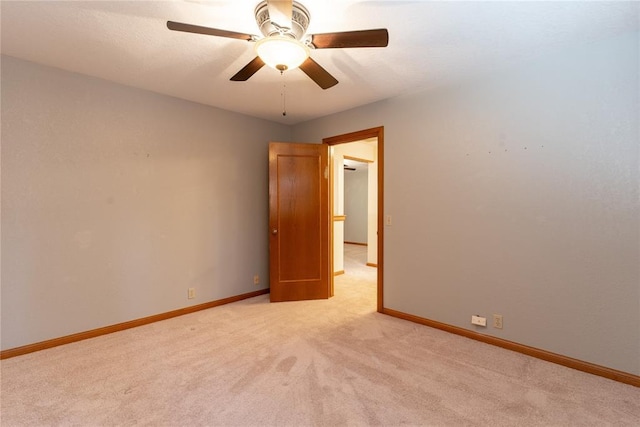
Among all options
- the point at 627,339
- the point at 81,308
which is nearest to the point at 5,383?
the point at 81,308

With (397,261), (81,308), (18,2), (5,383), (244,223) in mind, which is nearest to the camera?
(18,2)

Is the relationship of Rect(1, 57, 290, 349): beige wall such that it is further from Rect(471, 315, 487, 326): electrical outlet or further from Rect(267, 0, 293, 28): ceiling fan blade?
Rect(471, 315, 487, 326): electrical outlet

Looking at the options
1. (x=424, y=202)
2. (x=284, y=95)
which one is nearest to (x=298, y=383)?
(x=424, y=202)

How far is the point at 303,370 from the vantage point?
2.24 meters

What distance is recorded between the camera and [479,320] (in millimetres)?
2750

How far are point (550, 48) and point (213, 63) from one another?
8.72 ft

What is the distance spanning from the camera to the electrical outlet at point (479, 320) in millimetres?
2725

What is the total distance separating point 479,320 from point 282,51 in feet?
8.90

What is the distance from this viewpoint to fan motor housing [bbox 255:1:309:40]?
168cm

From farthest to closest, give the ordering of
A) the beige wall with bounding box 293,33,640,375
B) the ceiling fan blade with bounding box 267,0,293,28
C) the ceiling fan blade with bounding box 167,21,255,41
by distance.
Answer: the beige wall with bounding box 293,33,640,375 < the ceiling fan blade with bounding box 167,21,255,41 < the ceiling fan blade with bounding box 267,0,293,28

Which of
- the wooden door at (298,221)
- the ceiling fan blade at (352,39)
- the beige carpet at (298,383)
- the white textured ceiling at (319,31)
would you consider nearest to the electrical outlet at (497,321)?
the beige carpet at (298,383)

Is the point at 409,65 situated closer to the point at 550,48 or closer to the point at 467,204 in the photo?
the point at 550,48

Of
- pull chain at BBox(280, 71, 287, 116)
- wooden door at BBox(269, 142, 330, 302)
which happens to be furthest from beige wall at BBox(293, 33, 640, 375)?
pull chain at BBox(280, 71, 287, 116)

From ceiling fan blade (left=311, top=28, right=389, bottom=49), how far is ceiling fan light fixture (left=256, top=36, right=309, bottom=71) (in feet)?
0.40
